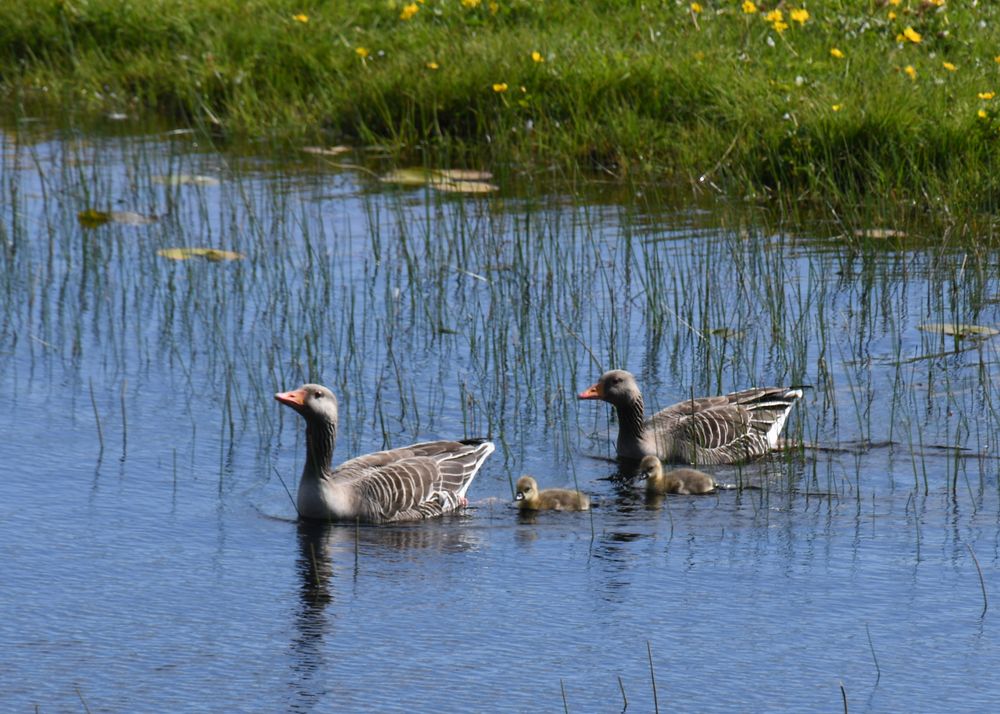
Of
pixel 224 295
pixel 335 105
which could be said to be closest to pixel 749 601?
pixel 224 295

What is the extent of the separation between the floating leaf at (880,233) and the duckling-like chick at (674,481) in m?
3.85

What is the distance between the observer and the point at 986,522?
8273 mm

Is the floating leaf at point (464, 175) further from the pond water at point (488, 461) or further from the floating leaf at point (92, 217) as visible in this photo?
the floating leaf at point (92, 217)

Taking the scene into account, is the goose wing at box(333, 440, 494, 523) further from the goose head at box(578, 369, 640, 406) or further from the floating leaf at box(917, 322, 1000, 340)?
the floating leaf at box(917, 322, 1000, 340)

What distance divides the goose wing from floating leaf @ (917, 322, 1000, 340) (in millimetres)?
3390

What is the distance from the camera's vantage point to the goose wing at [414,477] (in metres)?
8.84

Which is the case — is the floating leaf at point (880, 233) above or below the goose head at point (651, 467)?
above

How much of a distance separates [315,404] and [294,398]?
145mm

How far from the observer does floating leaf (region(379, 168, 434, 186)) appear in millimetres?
15055

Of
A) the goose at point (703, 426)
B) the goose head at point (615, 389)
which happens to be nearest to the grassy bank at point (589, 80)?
the goose at point (703, 426)

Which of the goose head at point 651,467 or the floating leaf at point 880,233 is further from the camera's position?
the floating leaf at point 880,233

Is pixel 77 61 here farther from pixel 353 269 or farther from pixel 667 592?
pixel 667 592

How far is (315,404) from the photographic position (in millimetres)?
8891

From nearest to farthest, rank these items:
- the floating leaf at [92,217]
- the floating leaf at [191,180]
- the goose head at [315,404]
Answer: the goose head at [315,404], the floating leaf at [92,217], the floating leaf at [191,180]
